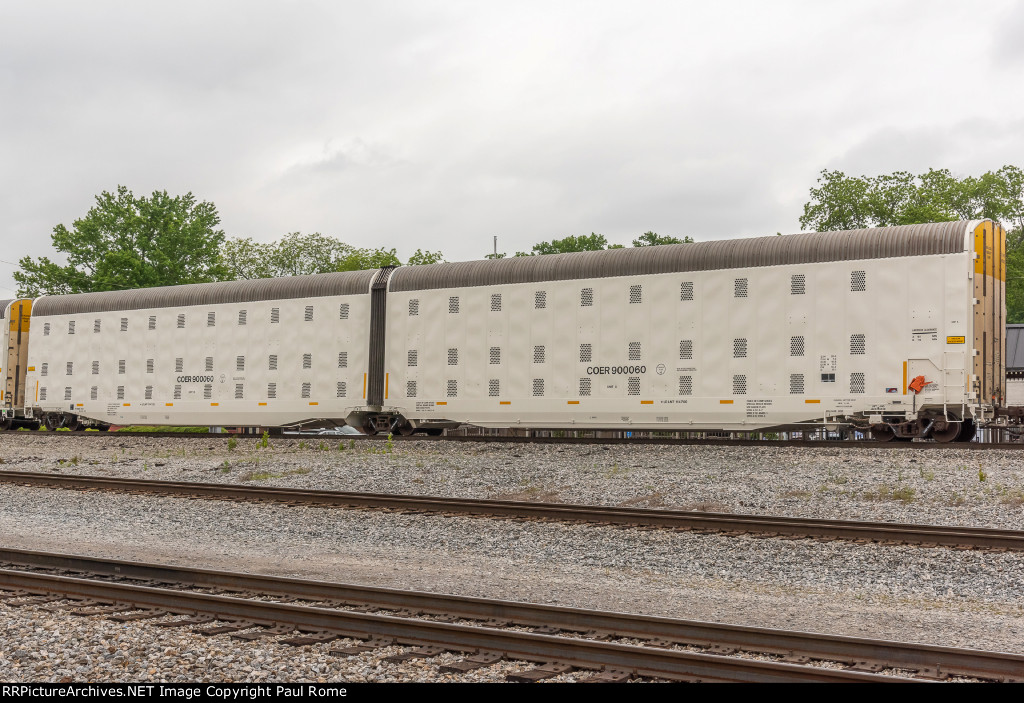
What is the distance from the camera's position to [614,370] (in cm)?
1898

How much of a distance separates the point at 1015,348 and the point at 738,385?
41.4ft

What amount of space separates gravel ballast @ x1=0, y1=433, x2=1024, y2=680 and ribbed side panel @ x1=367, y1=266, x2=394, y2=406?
2.07 metres

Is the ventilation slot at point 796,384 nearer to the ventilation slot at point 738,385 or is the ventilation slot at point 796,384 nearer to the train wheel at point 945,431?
the ventilation slot at point 738,385

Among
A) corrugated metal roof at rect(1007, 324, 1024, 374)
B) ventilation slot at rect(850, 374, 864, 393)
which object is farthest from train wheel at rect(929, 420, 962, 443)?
corrugated metal roof at rect(1007, 324, 1024, 374)

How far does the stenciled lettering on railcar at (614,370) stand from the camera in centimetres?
1871

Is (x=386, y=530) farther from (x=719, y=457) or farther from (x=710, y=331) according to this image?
(x=710, y=331)

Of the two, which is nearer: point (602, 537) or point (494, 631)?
point (494, 631)

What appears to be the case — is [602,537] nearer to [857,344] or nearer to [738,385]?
[738,385]

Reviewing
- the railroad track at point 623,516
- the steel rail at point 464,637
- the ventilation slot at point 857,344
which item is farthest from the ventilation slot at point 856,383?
the steel rail at point 464,637

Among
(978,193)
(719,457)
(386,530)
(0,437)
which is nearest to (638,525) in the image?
(386,530)

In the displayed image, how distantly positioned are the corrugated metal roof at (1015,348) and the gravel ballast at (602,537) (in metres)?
11.4

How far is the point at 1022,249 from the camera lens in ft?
Result: 194

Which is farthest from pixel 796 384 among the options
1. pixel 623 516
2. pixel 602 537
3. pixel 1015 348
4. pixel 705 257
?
pixel 1015 348
